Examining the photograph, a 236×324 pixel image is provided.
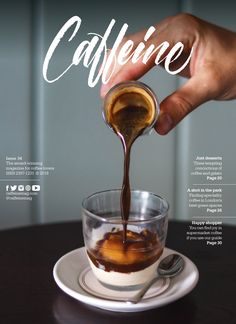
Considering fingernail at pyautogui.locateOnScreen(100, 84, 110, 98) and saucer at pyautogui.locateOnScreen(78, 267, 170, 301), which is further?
fingernail at pyautogui.locateOnScreen(100, 84, 110, 98)

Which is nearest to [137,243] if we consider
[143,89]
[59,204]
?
[143,89]

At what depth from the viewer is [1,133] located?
768 millimetres

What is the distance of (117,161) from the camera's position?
0.82 metres

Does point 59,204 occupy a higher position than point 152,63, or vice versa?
point 152,63

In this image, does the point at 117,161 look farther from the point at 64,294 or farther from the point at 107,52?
the point at 64,294

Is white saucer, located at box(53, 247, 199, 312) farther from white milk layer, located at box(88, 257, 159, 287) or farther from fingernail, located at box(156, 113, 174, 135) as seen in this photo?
fingernail, located at box(156, 113, 174, 135)

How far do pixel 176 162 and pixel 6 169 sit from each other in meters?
0.25

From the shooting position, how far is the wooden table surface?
50 centimetres

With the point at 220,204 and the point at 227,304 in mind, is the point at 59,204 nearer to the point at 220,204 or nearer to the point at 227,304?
the point at 220,204

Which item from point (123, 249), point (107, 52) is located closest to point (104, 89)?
point (107, 52)

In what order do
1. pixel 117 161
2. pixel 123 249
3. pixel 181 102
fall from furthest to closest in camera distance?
pixel 117 161 → pixel 181 102 → pixel 123 249

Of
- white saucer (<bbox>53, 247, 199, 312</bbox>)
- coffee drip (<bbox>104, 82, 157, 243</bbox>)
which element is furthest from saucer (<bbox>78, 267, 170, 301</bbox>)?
coffee drip (<bbox>104, 82, 157, 243</bbox>)

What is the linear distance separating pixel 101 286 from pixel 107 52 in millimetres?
318

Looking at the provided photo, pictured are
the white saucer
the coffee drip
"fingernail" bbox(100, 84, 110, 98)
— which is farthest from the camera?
"fingernail" bbox(100, 84, 110, 98)
